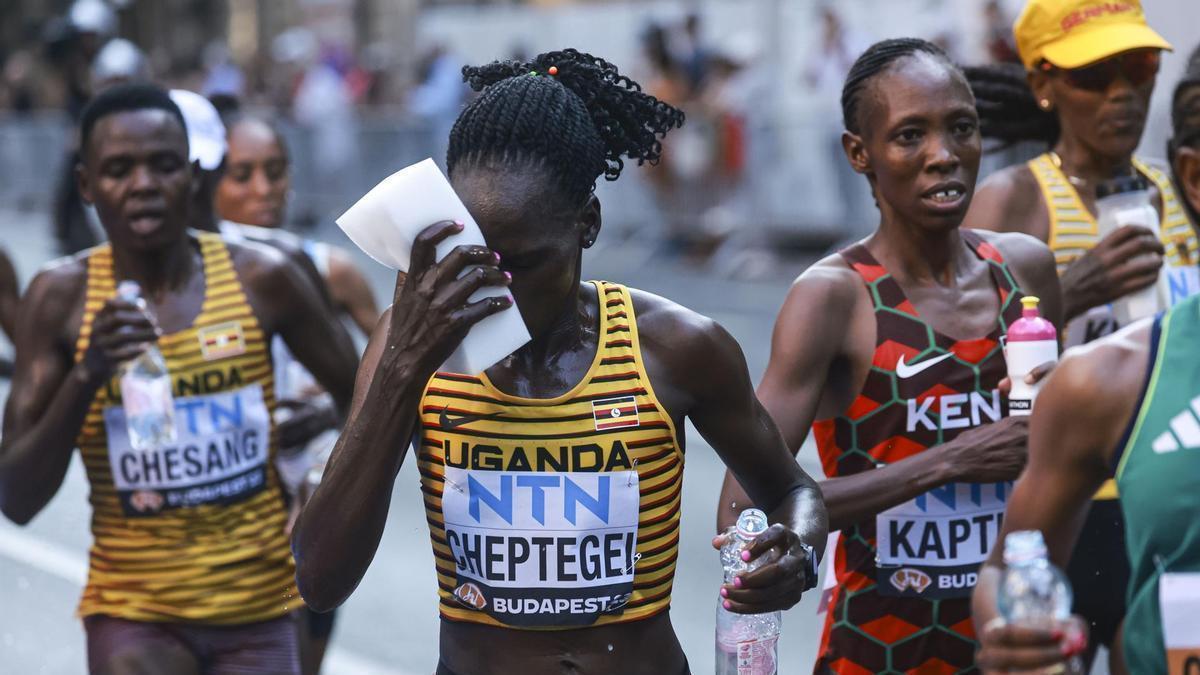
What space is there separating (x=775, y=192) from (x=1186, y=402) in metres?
14.1

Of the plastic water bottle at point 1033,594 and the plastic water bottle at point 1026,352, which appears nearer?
the plastic water bottle at point 1033,594

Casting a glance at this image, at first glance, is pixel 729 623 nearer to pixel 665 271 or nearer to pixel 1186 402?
pixel 1186 402

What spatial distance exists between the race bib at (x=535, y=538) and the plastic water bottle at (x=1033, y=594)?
4.01ft

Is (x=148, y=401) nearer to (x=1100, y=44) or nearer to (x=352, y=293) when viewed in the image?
(x=352, y=293)

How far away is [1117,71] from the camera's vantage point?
570 cm

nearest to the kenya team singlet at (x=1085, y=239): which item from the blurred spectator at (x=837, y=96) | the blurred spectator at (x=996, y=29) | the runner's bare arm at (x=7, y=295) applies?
the runner's bare arm at (x=7, y=295)

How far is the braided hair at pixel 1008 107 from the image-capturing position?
→ 20.0 feet

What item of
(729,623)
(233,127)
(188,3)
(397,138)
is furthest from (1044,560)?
(188,3)

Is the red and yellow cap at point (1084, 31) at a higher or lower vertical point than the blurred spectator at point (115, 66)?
higher

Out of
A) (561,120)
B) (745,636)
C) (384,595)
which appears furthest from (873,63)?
(384,595)

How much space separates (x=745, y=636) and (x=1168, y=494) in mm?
1210

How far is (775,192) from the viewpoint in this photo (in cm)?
1694

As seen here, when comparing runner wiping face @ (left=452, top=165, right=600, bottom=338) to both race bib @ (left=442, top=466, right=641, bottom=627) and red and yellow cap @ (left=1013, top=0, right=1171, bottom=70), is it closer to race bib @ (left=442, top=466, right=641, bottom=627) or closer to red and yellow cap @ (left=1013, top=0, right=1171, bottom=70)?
race bib @ (left=442, top=466, right=641, bottom=627)

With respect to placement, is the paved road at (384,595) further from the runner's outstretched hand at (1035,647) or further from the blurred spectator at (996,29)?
the runner's outstretched hand at (1035,647)
